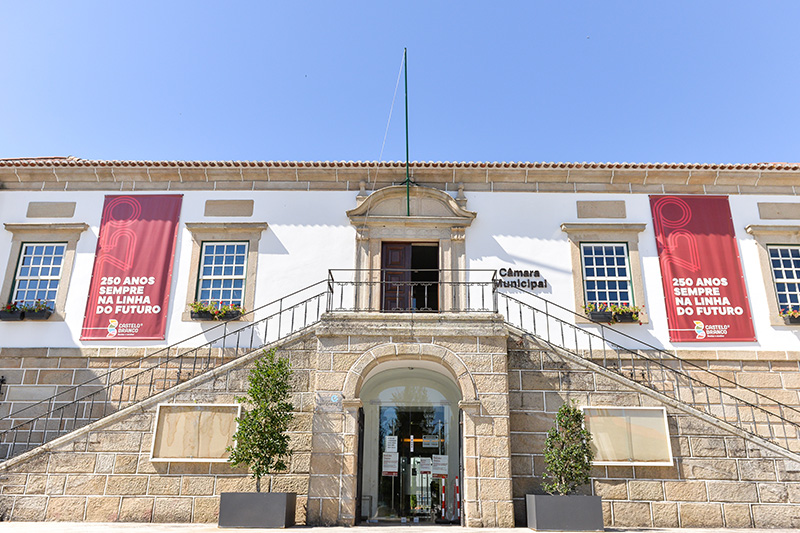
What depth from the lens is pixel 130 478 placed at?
9.53m

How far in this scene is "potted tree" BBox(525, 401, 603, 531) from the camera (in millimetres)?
8562

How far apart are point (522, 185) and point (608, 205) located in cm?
180

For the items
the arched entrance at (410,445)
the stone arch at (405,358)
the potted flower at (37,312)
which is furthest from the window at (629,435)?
the potted flower at (37,312)

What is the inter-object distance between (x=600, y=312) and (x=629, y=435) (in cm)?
280

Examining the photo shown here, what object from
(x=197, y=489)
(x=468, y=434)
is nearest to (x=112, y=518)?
(x=197, y=489)

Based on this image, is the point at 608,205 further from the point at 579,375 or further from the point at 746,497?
the point at 746,497

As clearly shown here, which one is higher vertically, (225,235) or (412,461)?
(225,235)

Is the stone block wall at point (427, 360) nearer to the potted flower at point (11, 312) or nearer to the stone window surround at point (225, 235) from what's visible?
the stone window surround at point (225, 235)

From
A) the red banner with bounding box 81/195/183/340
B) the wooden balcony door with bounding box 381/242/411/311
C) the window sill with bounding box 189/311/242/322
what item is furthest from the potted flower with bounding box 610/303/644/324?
the red banner with bounding box 81/195/183/340

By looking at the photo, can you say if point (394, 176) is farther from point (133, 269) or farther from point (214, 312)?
point (133, 269)

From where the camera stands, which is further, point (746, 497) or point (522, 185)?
point (522, 185)

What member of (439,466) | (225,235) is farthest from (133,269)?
(439,466)

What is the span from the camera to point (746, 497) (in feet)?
30.5

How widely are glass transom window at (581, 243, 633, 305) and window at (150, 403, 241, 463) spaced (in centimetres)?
710
